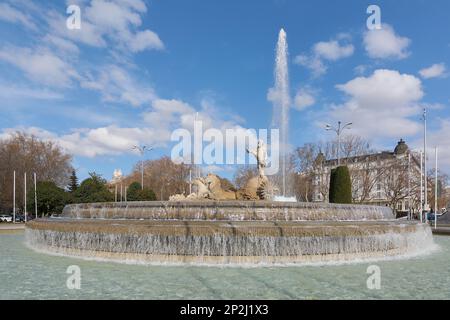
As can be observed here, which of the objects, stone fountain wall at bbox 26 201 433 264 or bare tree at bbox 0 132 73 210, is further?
bare tree at bbox 0 132 73 210

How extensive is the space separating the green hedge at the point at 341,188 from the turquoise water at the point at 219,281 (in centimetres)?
2358

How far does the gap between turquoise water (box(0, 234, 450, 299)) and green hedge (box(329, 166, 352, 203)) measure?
2358 cm

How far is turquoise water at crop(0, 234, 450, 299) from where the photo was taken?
24.9ft

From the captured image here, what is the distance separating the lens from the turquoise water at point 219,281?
7.59 m

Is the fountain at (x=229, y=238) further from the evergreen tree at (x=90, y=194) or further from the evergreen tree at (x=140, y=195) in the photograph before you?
the evergreen tree at (x=140, y=195)

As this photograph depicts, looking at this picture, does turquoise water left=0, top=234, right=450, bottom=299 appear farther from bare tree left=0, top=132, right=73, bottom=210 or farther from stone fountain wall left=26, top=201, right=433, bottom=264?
bare tree left=0, top=132, right=73, bottom=210

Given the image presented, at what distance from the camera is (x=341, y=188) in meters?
35.0

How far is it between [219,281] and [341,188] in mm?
28276


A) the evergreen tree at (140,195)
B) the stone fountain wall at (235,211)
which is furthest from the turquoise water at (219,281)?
the evergreen tree at (140,195)

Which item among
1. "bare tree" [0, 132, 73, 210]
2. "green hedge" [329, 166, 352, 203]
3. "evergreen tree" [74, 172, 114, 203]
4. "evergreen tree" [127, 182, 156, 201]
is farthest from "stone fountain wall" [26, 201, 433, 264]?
"bare tree" [0, 132, 73, 210]

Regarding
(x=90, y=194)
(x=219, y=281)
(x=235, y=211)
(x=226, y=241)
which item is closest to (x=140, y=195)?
(x=90, y=194)

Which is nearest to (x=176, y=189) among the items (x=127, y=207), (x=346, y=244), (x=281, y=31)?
(x=281, y=31)
